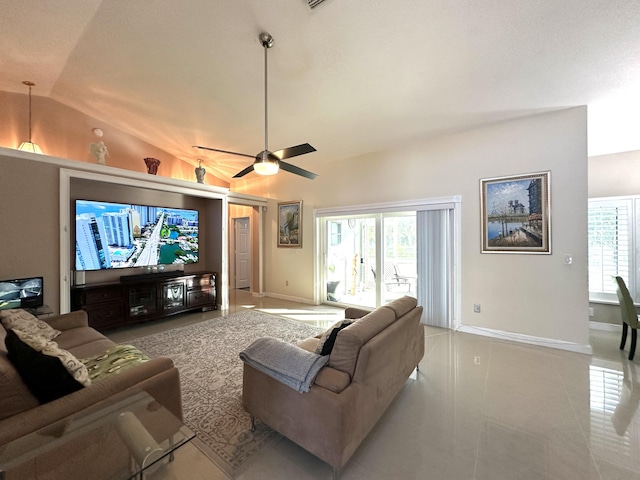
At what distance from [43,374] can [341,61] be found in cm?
335

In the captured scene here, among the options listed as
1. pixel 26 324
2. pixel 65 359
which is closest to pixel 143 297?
pixel 26 324

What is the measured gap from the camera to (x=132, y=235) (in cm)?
434

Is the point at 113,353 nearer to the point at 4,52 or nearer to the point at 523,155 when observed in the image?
the point at 4,52

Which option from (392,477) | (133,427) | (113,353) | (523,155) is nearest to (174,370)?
(133,427)

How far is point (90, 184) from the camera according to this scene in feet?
13.3

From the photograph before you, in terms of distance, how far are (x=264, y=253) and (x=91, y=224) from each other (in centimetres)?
336

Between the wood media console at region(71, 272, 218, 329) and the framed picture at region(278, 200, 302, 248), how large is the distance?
1763 millimetres

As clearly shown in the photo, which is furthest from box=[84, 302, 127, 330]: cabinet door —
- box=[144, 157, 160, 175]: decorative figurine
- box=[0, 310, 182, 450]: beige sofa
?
box=[144, 157, 160, 175]: decorative figurine

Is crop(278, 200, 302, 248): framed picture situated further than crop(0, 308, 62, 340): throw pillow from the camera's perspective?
Yes

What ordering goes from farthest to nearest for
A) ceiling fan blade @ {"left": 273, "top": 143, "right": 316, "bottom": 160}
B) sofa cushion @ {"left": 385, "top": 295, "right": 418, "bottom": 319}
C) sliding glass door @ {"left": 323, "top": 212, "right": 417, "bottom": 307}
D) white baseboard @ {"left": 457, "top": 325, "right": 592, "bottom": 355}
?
sliding glass door @ {"left": 323, "top": 212, "right": 417, "bottom": 307}, white baseboard @ {"left": 457, "top": 325, "right": 592, "bottom": 355}, ceiling fan blade @ {"left": 273, "top": 143, "right": 316, "bottom": 160}, sofa cushion @ {"left": 385, "top": 295, "right": 418, "bottom": 319}

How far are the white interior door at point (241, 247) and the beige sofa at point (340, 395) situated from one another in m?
5.84

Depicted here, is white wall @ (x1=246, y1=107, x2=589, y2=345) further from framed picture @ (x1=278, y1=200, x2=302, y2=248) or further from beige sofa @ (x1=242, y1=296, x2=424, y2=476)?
beige sofa @ (x1=242, y1=296, x2=424, y2=476)

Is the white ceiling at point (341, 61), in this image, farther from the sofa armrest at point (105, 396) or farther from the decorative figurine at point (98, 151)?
the sofa armrest at point (105, 396)

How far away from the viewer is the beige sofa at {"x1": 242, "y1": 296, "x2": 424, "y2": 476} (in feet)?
4.65
